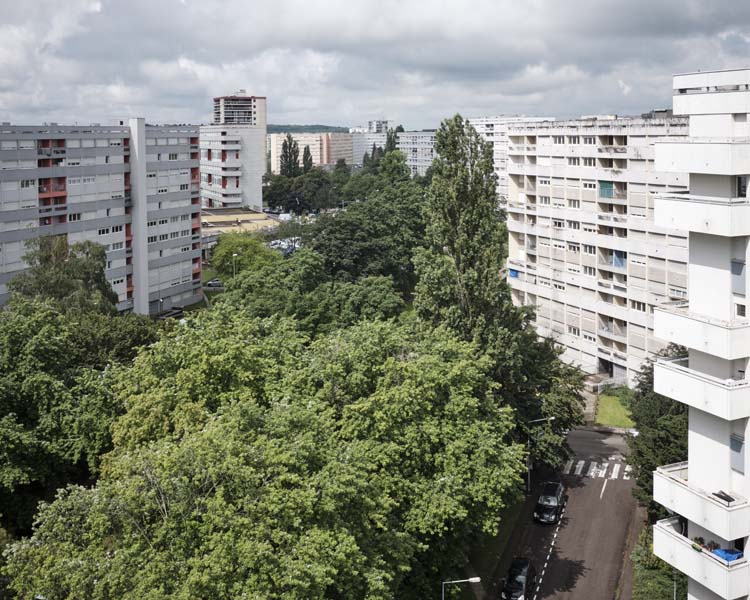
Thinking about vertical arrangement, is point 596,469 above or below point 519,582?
above

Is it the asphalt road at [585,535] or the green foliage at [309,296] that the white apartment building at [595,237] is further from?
the green foliage at [309,296]

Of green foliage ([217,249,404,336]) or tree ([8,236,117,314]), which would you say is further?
green foliage ([217,249,404,336])

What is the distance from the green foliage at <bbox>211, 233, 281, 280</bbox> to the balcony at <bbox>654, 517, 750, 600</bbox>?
2691 inches

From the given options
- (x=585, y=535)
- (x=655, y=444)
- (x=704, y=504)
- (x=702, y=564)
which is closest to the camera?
(x=704, y=504)

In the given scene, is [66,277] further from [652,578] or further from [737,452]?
[737,452]

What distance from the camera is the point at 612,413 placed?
188ft

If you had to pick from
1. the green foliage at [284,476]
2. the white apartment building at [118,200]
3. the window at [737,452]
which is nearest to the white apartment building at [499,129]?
the white apartment building at [118,200]

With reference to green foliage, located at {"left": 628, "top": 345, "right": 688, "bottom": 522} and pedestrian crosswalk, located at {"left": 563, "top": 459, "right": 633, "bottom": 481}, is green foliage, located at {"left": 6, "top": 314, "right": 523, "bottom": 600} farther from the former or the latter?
pedestrian crosswalk, located at {"left": 563, "top": 459, "right": 633, "bottom": 481}

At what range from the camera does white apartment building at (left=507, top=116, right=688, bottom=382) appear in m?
55.3

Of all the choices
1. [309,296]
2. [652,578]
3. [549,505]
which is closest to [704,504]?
[652,578]

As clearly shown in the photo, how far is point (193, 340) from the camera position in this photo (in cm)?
3378

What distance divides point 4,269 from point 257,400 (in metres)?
40.5

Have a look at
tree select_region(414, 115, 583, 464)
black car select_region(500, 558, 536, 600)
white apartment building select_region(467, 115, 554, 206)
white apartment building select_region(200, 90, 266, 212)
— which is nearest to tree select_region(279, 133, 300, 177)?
white apartment building select_region(200, 90, 266, 212)

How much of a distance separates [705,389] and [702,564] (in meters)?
4.74
